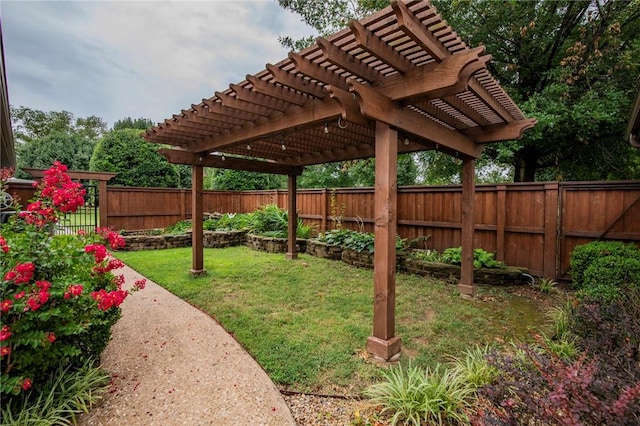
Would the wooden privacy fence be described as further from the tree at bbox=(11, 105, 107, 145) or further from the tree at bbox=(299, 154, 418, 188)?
the tree at bbox=(11, 105, 107, 145)

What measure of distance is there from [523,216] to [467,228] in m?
1.42

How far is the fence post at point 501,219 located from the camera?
5.16 metres

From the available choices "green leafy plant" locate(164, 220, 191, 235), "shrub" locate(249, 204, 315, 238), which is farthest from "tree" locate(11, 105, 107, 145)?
"shrub" locate(249, 204, 315, 238)

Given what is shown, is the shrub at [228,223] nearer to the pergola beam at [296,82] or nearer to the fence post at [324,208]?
the fence post at [324,208]

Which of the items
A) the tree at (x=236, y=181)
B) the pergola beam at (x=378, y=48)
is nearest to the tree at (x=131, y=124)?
the tree at (x=236, y=181)

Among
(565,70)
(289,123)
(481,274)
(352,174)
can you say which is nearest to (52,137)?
(352,174)

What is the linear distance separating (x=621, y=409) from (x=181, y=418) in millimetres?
2230

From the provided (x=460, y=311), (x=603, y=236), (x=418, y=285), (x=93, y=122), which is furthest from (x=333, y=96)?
(x=93, y=122)

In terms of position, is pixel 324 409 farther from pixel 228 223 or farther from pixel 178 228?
pixel 178 228

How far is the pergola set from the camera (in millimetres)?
2135

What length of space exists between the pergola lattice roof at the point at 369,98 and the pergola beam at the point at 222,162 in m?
0.02

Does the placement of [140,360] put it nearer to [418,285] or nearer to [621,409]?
[621,409]

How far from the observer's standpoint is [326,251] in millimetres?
6918

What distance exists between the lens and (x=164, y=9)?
197 inches
